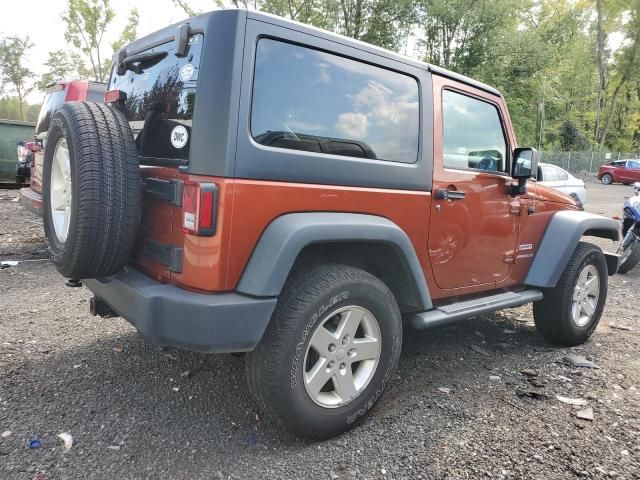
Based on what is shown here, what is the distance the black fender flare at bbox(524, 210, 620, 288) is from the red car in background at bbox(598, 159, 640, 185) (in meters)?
28.1

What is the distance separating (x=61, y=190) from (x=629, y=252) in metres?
7.11

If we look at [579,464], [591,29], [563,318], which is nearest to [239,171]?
[579,464]

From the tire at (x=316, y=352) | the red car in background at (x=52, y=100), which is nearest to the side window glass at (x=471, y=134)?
the tire at (x=316, y=352)

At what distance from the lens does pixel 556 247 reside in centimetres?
378

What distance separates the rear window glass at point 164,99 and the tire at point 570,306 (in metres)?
3.08

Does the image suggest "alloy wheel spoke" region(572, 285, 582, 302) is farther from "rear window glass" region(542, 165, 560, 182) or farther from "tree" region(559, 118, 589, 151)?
"tree" region(559, 118, 589, 151)

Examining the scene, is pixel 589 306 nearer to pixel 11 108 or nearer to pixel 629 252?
pixel 629 252

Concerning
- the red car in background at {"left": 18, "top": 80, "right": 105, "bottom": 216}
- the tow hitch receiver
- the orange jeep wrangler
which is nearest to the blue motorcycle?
the orange jeep wrangler

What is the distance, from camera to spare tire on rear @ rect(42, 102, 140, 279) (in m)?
2.13

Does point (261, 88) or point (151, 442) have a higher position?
point (261, 88)

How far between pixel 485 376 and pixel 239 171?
2305 mm

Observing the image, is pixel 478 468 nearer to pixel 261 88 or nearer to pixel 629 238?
pixel 261 88

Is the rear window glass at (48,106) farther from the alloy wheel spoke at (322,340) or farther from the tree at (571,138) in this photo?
the tree at (571,138)

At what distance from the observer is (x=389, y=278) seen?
2.84m
